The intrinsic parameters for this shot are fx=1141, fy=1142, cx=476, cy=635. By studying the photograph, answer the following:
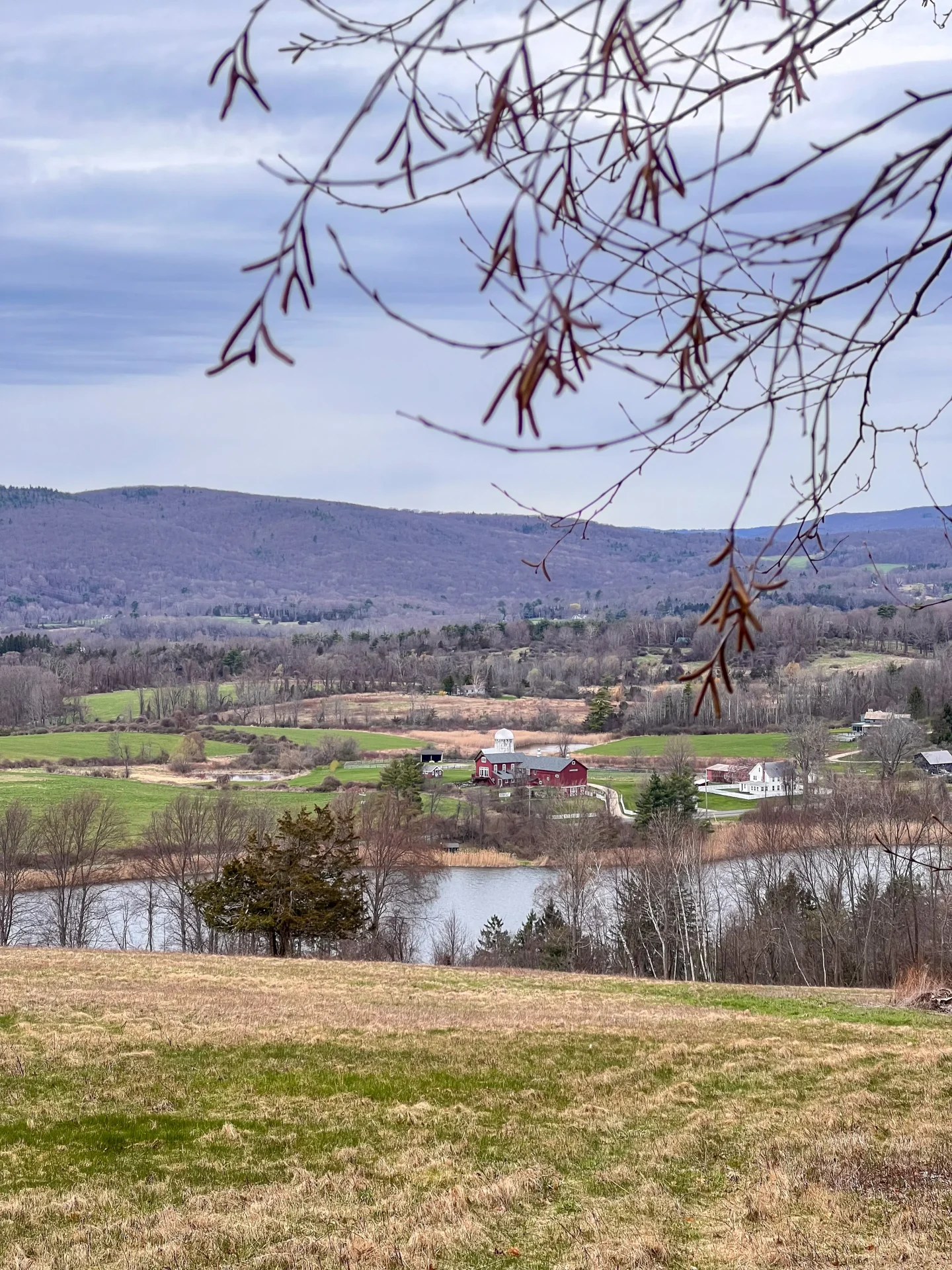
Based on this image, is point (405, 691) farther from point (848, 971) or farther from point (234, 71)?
point (234, 71)

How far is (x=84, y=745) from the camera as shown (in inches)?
2938

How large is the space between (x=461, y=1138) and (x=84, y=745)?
7195 centimetres

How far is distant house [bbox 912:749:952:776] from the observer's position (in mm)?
53112

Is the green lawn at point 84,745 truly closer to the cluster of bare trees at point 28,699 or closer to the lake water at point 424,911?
the cluster of bare trees at point 28,699

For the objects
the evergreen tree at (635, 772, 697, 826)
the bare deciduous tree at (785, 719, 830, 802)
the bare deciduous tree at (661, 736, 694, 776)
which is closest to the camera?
the evergreen tree at (635, 772, 697, 826)

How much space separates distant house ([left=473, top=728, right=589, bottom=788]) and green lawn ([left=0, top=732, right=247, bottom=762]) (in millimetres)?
18509

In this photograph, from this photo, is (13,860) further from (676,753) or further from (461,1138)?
(676,753)

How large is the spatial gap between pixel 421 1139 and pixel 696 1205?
77.7 inches

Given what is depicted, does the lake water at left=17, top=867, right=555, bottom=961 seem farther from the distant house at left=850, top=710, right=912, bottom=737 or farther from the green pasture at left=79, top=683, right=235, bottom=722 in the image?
the green pasture at left=79, top=683, right=235, bottom=722

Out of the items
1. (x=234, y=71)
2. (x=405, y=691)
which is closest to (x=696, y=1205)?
(x=234, y=71)

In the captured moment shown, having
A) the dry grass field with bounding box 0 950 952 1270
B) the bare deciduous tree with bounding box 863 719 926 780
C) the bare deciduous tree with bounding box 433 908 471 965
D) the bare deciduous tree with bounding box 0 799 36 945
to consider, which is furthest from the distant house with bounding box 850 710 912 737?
the dry grass field with bounding box 0 950 952 1270

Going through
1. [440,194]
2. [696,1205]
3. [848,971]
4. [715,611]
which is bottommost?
[848,971]

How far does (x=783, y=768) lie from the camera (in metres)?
57.0

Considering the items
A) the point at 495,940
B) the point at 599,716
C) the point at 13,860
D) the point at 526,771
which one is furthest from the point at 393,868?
the point at 599,716
